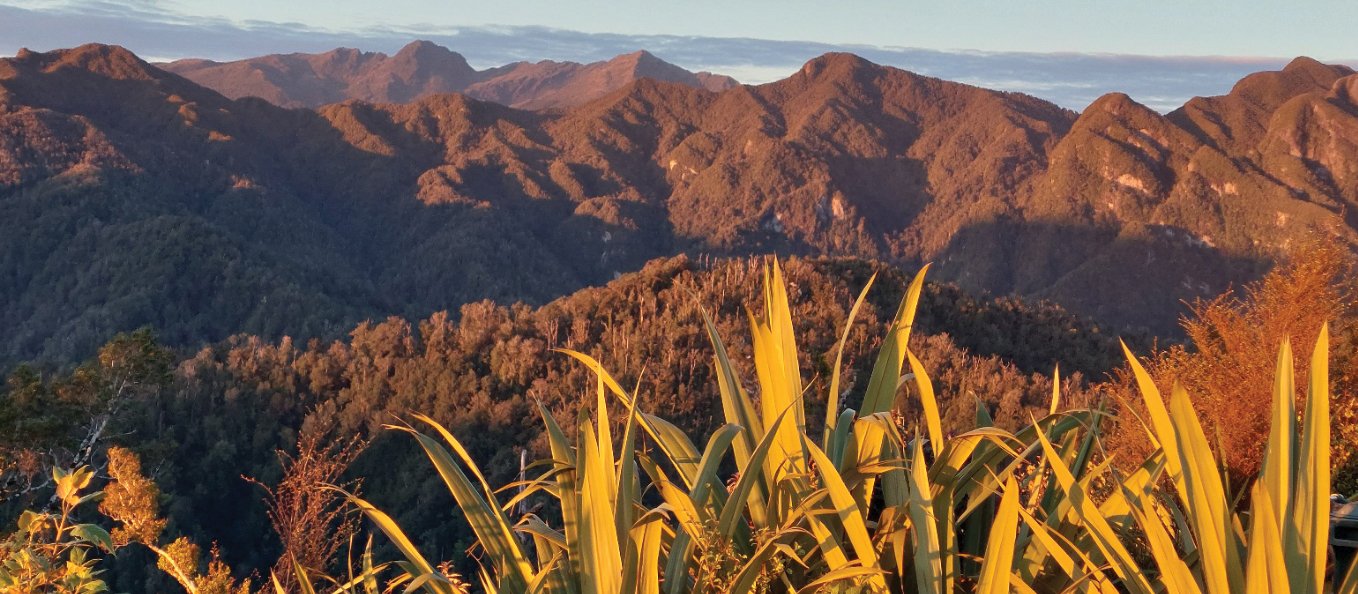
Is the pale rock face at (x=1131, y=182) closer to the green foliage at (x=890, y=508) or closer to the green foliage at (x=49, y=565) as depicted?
the green foliage at (x=890, y=508)

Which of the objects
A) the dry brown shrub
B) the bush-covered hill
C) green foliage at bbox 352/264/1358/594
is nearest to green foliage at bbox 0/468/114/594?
green foliage at bbox 352/264/1358/594

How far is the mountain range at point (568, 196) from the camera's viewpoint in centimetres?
9200

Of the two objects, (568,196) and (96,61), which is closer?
(568,196)

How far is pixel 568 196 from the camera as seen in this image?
6250 inches

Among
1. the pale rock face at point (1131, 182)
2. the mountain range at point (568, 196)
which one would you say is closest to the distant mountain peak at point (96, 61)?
the mountain range at point (568, 196)

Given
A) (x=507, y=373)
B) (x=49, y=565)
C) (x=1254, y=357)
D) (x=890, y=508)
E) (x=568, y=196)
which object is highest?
(x=890, y=508)

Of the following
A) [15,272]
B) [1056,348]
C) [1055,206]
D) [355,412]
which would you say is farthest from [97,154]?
[1055,206]

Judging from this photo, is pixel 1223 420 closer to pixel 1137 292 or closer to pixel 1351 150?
pixel 1137 292

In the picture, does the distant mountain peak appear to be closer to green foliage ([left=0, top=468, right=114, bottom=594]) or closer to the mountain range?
the mountain range

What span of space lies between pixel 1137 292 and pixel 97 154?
119825 millimetres

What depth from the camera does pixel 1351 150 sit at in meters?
140

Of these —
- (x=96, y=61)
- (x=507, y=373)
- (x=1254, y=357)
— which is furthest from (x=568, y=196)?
(x=1254, y=357)

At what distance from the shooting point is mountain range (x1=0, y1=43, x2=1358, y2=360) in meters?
92.0

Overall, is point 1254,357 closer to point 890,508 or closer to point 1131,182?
point 890,508
